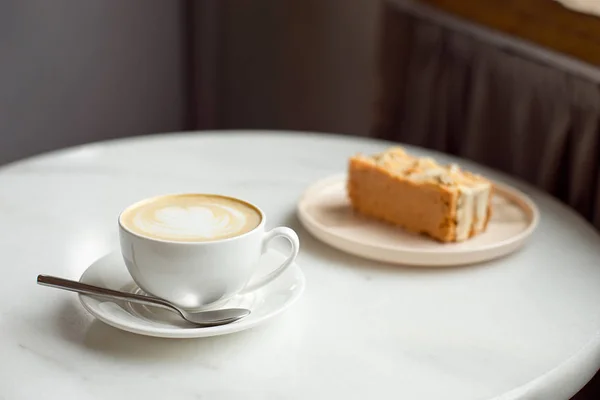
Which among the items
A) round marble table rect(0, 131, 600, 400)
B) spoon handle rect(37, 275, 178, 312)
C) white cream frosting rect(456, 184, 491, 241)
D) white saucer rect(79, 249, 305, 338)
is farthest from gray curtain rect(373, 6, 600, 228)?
spoon handle rect(37, 275, 178, 312)

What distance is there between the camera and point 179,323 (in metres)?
0.75

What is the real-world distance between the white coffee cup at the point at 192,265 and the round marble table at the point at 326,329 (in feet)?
0.15

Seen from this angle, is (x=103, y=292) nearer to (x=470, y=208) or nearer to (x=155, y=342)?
(x=155, y=342)

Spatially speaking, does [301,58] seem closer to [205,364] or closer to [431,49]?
[431,49]

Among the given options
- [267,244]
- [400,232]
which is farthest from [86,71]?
[267,244]

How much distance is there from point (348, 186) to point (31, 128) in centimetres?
148

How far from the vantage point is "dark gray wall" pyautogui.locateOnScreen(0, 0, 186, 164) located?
219 cm

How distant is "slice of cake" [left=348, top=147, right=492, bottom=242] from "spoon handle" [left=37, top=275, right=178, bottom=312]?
35 centimetres

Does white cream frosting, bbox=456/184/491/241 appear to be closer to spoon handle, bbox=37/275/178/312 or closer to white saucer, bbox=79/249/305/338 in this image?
white saucer, bbox=79/249/305/338

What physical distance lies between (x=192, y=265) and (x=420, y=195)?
0.34 meters

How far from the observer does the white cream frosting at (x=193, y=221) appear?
0.76 meters

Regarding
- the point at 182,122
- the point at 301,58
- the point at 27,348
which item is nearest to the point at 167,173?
the point at 27,348

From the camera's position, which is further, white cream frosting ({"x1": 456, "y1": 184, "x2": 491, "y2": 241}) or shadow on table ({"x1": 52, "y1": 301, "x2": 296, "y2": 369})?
white cream frosting ({"x1": 456, "y1": 184, "x2": 491, "y2": 241})

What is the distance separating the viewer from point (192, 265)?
73 cm
